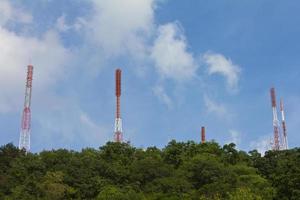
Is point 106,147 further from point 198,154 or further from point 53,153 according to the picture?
point 198,154

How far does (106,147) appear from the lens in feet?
188

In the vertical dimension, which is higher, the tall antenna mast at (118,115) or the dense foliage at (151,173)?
the tall antenna mast at (118,115)

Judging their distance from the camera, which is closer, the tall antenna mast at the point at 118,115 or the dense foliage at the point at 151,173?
the dense foliage at the point at 151,173

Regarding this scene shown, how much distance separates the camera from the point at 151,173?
5128 cm

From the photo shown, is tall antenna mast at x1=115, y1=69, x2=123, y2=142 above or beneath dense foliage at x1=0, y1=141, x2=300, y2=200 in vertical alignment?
above

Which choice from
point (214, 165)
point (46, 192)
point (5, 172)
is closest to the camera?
point (46, 192)

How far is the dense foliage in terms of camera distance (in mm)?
46531

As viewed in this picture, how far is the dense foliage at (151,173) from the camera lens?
46531 mm

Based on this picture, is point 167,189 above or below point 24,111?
below

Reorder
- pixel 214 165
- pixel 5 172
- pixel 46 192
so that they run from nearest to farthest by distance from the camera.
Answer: pixel 46 192
pixel 214 165
pixel 5 172

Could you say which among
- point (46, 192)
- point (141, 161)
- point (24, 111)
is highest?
point (24, 111)

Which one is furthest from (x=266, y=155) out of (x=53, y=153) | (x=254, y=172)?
(x=53, y=153)

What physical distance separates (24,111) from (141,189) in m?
14.5

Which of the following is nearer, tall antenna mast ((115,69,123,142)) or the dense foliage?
the dense foliage
